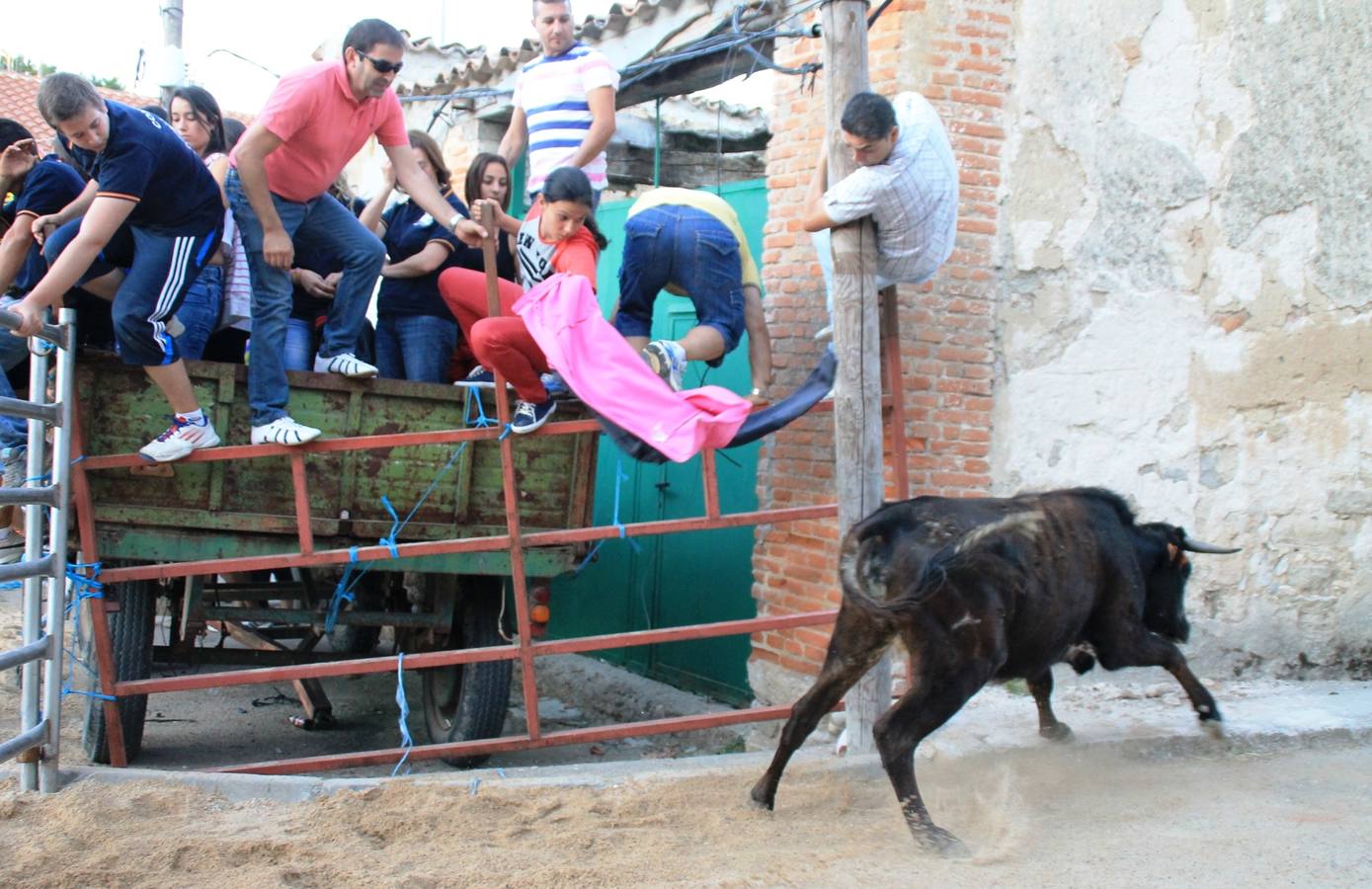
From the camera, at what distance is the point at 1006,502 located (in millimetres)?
4301

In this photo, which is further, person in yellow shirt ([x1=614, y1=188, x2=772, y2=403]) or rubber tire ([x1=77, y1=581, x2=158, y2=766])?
person in yellow shirt ([x1=614, y1=188, x2=772, y2=403])

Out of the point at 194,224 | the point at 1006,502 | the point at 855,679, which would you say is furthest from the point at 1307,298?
the point at 194,224

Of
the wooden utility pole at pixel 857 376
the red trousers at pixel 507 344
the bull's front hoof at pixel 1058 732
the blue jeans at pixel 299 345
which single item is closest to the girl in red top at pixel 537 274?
the red trousers at pixel 507 344

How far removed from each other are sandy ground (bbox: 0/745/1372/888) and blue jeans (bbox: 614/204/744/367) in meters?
1.98

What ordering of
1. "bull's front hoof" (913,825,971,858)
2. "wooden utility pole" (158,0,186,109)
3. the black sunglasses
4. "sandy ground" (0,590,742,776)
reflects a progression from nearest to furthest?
1. "bull's front hoof" (913,825,971,858)
2. the black sunglasses
3. "sandy ground" (0,590,742,776)
4. "wooden utility pole" (158,0,186,109)

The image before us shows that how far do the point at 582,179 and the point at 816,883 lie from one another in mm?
2943

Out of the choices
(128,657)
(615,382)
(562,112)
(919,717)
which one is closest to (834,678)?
(919,717)

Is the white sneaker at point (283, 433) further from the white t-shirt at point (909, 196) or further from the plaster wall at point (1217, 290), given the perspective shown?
the plaster wall at point (1217, 290)

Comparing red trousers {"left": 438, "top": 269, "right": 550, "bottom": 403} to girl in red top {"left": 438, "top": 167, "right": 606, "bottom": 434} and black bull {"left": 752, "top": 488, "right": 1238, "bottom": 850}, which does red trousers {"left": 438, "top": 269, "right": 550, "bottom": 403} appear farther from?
black bull {"left": 752, "top": 488, "right": 1238, "bottom": 850}

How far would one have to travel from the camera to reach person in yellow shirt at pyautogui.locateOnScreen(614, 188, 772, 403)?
5199mm

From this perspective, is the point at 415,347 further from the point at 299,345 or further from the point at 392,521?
the point at 392,521

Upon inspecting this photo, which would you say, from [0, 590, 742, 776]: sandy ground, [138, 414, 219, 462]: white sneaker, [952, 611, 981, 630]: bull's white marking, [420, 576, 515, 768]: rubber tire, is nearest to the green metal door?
[0, 590, 742, 776]: sandy ground

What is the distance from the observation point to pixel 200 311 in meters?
5.07

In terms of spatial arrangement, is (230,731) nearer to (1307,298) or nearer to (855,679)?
(855,679)
